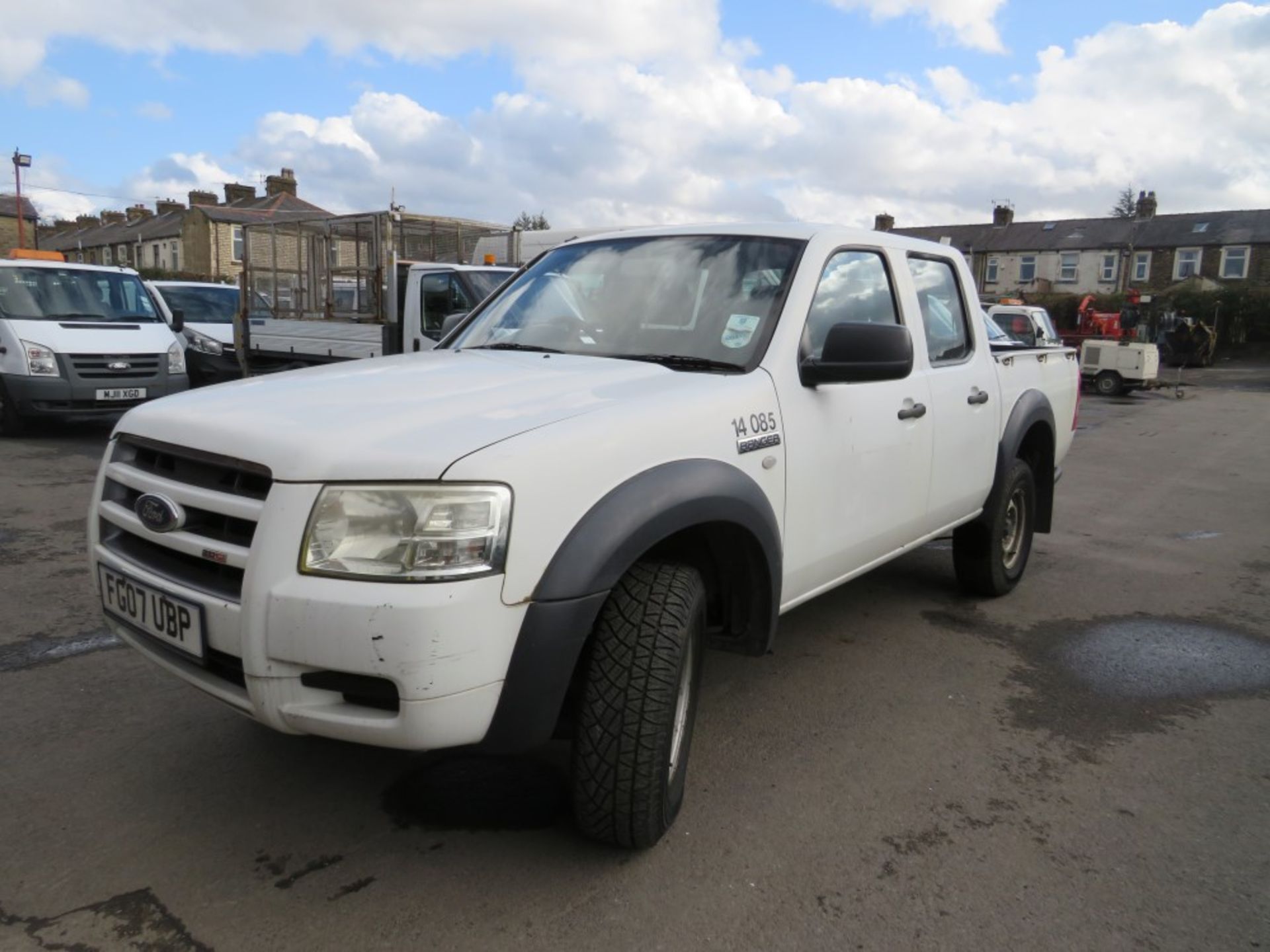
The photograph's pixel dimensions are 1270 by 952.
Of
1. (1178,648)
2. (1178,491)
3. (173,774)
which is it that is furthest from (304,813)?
(1178,491)

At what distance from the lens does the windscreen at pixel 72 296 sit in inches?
398

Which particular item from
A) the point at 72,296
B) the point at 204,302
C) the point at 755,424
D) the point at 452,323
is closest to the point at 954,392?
the point at 755,424

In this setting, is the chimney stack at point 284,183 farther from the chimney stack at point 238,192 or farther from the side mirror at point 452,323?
the side mirror at point 452,323

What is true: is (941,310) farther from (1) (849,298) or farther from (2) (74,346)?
(2) (74,346)

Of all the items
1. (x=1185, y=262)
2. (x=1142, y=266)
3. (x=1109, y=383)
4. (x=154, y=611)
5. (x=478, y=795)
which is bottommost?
(x=478, y=795)

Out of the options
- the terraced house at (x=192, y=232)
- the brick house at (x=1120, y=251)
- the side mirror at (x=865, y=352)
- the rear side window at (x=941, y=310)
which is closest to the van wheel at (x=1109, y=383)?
the rear side window at (x=941, y=310)

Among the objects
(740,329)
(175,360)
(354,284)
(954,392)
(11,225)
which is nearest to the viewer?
(740,329)

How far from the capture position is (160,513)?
7.91 ft

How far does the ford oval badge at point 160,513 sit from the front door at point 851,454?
5.79 feet

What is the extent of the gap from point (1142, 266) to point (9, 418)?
5335 cm

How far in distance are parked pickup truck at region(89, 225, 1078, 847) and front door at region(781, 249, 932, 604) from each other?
13 mm

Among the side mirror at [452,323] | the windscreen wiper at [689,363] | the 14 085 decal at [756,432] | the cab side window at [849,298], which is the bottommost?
the 14 085 decal at [756,432]

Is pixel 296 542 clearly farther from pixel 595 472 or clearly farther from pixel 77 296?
pixel 77 296

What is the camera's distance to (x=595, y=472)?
2.33 metres
